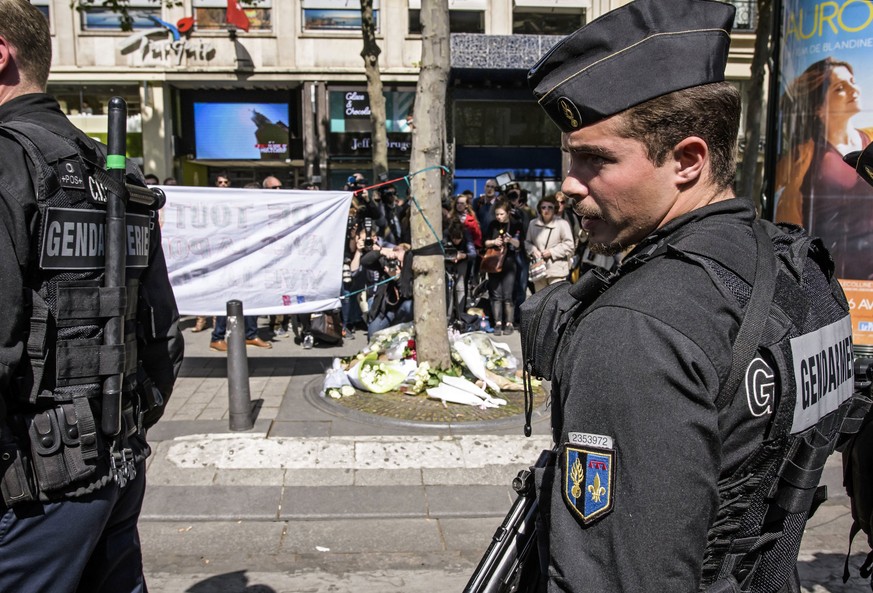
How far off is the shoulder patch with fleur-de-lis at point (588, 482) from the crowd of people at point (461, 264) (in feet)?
25.6

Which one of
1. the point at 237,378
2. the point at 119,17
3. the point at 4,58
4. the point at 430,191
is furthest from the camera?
the point at 119,17

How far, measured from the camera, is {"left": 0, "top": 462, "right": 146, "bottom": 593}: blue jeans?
1948 millimetres

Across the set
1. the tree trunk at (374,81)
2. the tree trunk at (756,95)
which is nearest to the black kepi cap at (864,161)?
the tree trunk at (374,81)

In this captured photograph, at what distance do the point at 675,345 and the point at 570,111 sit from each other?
490mm

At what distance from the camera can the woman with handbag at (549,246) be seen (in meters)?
10.0

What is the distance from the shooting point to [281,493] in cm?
476

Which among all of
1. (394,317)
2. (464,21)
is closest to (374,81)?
(394,317)

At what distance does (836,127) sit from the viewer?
258 inches

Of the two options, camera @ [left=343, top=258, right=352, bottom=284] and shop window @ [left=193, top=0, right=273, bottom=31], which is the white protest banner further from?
shop window @ [left=193, top=0, right=273, bottom=31]

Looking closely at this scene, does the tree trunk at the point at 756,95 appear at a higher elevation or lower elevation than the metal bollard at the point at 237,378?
higher

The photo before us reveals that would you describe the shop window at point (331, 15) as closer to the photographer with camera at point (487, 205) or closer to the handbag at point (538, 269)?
the photographer with camera at point (487, 205)

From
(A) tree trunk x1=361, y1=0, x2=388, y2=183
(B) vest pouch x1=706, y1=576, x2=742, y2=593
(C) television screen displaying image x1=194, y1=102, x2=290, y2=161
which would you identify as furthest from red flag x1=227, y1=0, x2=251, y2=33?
(B) vest pouch x1=706, y1=576, x2=742, y2=593

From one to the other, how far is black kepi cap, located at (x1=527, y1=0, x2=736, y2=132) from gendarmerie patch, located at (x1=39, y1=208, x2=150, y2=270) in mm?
1380

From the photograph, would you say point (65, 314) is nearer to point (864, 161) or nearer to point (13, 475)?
point (13, 475)
